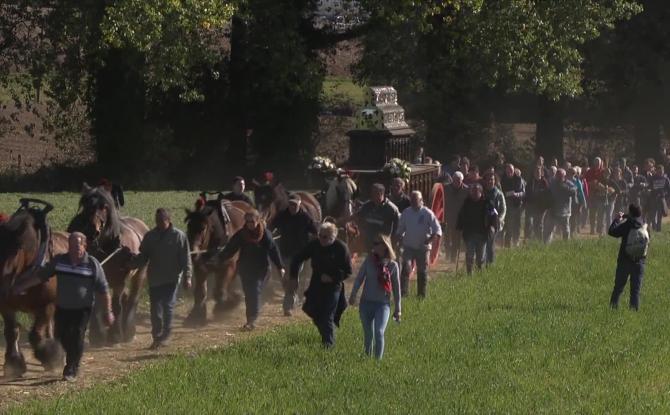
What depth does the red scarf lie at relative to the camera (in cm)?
1498

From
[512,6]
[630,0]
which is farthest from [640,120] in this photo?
[512,6]

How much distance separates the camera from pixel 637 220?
1962 cm

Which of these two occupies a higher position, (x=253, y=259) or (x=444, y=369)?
(x=253, y=259)

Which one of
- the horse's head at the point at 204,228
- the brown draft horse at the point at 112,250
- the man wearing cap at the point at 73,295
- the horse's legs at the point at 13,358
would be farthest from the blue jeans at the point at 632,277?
the horse's legs at the point at 13,358

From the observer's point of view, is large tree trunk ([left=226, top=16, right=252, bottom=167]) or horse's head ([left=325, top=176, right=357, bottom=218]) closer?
horse's head ([left=325, top=176, right=357, bottom=218])

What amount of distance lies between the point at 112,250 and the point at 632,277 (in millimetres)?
7305

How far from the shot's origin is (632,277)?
19.7 meters

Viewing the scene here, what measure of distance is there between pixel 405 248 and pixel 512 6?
22.2m

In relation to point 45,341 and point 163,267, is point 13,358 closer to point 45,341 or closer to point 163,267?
point 45,341

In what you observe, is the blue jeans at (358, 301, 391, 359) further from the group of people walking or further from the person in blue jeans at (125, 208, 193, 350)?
the group of people walking

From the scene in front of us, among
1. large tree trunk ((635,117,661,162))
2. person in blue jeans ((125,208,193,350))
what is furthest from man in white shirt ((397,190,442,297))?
large tree trunk ((635,117,661,162))

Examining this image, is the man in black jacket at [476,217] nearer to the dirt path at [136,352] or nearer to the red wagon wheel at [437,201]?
the red wagon wheel at [437,201]

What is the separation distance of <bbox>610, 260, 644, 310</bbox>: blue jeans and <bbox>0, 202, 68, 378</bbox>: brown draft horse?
8.12 meters

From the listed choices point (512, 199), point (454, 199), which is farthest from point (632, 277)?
point (512, 199)
